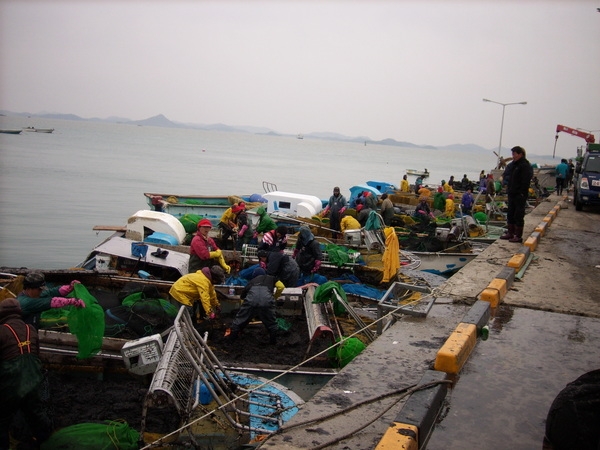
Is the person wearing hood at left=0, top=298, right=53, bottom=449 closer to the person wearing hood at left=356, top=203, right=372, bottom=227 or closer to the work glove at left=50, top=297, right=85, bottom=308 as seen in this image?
the work glove at left=50, top=297, right=85, bottom=308

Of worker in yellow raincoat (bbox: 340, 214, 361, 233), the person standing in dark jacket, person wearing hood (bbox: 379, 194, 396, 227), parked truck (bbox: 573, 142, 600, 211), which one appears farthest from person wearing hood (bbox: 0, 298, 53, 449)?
parked truck (bbox: 573, 142, 600, 211)

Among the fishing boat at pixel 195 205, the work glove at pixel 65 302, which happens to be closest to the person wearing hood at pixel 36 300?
the work glove at pixel 65 302

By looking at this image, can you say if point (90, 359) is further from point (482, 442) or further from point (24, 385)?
point (482, 442)

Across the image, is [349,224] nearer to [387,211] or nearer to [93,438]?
[387,211]

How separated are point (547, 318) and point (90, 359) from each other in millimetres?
5920

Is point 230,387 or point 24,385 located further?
point 230,387

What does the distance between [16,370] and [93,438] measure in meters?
1.13

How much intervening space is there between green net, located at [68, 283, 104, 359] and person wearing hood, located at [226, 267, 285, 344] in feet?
6.94

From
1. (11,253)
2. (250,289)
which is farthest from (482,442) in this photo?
(11,253)

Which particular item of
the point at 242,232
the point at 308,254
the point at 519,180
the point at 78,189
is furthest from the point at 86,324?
the point at 78,189

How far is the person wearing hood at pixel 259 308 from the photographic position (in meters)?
7.88

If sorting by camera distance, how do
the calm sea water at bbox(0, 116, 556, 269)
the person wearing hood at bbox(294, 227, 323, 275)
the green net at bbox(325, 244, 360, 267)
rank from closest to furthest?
the person wearing hood at bbox(294, 227, 323, 275) < the green net at bbox(325, 244, 360, 267) < the calm sea water at bbox(0, 116, 556, 269)

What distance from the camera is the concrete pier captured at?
12.3 feet

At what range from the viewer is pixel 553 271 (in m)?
9.12
